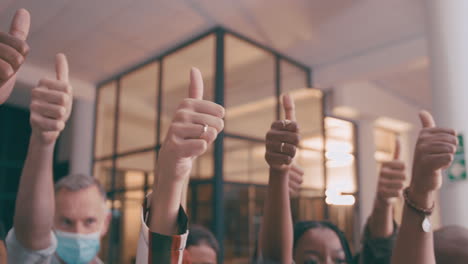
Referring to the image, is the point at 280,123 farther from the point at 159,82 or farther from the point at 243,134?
the point at 159,82

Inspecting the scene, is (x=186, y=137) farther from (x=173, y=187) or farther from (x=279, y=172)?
(x=279, y=172)

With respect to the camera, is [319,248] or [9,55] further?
[319,248]

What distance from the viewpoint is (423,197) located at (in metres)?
0.86

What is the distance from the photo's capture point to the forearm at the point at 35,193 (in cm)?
80

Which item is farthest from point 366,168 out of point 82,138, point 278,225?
point 278,225

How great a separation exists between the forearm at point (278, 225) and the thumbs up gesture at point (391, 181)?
449mm

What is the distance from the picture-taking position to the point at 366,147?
613 centimetres

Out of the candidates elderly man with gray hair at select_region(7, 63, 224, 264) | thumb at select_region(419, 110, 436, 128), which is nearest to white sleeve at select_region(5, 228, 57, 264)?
elderly man with gray hair at select_region(7, 63, 224, 264)

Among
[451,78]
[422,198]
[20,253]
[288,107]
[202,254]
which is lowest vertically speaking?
[202,254]

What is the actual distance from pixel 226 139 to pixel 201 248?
3094mm

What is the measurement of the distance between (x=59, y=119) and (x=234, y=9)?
3.76 metres

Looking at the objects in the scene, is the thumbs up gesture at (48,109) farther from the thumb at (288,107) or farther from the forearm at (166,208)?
the thumb at (288,107)

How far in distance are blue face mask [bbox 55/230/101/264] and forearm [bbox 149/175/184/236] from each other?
952 millimetres

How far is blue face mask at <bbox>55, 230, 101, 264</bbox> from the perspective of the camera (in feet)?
4.87
